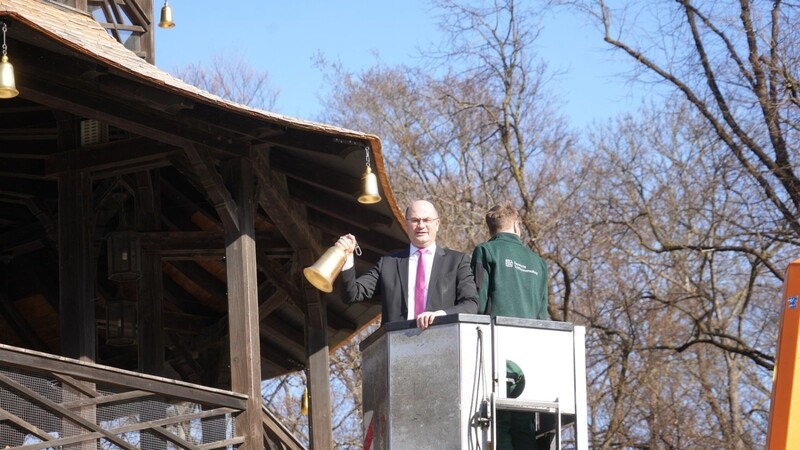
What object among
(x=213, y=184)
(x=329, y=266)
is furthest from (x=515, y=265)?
(x=213, y=184)

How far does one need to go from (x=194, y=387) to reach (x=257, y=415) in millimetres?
643

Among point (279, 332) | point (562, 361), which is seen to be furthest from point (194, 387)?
point (279, 332)

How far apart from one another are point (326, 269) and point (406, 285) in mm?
545

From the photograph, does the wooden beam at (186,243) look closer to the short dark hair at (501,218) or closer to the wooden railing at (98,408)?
the wooden railing at (98,408)

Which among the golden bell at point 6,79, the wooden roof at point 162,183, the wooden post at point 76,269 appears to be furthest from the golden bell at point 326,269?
the wooden post at point 76,269

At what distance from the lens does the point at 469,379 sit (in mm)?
7707

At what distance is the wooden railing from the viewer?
10148mm

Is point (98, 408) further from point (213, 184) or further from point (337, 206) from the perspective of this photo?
point (337, 206)

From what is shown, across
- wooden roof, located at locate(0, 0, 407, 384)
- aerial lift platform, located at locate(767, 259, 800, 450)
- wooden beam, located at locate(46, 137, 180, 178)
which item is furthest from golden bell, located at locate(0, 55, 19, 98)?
aerial lift platform, located at locate(767, 259, 800, 450)

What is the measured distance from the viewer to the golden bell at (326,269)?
8031 mm

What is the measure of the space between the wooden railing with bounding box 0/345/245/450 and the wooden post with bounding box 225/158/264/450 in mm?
163

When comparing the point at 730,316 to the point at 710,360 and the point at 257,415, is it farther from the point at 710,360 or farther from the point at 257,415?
the point at 257,415

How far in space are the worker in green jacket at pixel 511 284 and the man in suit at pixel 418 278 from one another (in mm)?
105

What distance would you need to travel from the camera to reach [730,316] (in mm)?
26609
